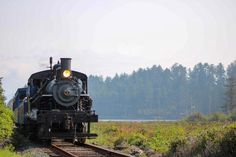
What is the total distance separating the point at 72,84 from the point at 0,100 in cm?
487

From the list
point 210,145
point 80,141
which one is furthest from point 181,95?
point 210,145

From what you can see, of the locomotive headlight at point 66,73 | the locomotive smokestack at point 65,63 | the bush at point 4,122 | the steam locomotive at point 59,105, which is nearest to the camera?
the bush at point 4,122

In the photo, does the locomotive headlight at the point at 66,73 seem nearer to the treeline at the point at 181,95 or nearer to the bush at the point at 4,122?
the bush at the point at 4,122

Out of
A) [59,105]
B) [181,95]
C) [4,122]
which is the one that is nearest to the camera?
[4,122]

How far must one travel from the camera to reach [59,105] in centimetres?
2242

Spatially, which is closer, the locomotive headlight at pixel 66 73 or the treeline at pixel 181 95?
the locomotive headlight at pixel 66 73

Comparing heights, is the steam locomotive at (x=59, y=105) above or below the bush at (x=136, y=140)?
above

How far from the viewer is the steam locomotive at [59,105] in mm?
21359

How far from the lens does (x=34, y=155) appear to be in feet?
55.7

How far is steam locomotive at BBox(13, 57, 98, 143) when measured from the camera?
21.4 metres

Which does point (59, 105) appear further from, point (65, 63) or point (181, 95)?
point (181, 95)

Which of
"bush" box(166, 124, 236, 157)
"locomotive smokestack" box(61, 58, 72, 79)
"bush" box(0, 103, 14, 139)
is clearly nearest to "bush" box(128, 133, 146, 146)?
"locomotive smokestack" box(61, 58, 72, 79)

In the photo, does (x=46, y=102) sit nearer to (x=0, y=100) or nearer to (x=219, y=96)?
(x=0, y=100)

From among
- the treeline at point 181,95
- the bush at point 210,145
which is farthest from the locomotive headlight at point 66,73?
the treeline at point 181,95
